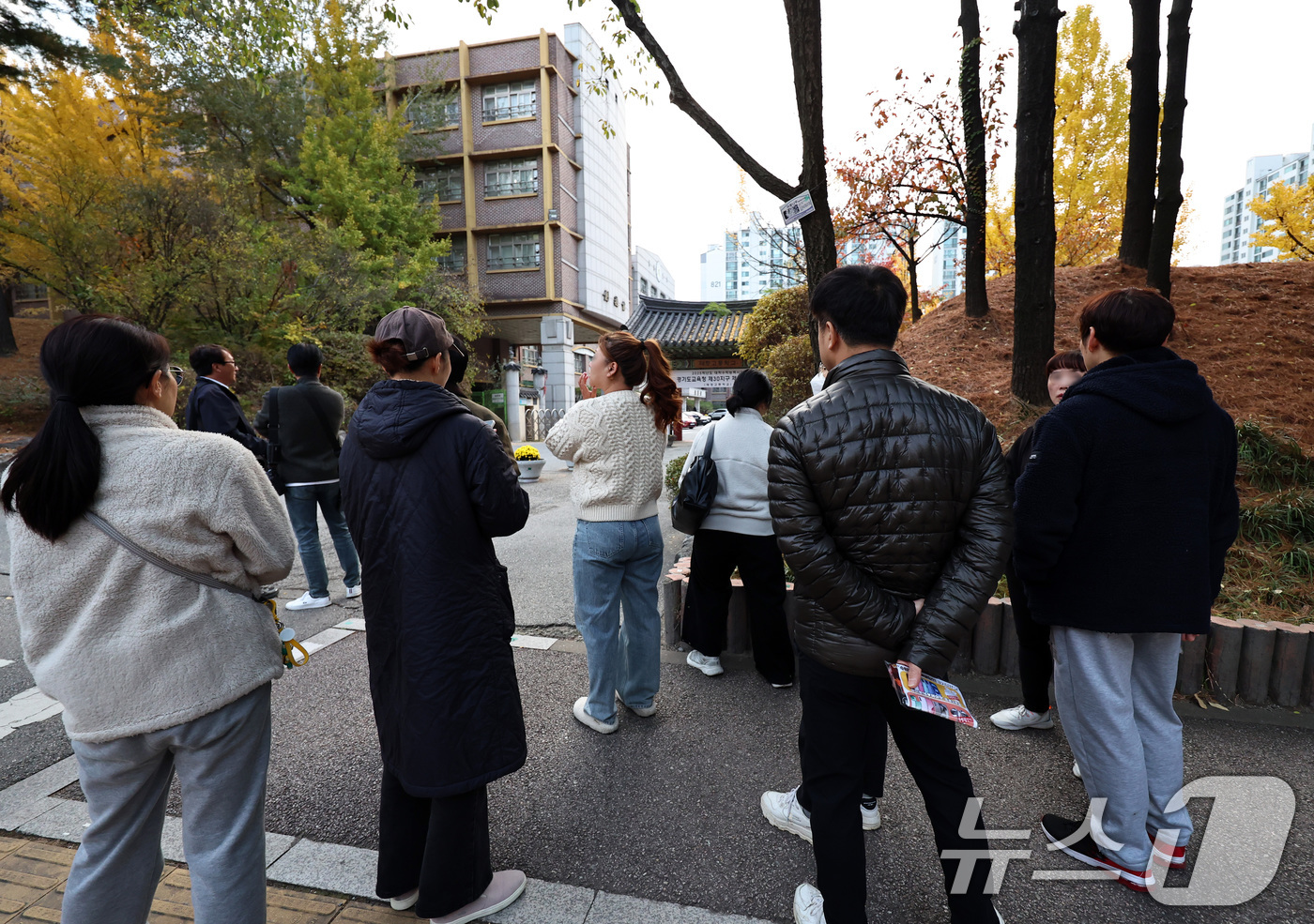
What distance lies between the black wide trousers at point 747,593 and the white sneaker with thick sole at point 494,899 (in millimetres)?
1836

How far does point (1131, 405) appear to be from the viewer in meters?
2.08

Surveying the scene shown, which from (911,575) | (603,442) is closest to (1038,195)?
(603,442)

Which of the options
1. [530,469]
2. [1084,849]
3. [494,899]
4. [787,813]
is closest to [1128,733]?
[1084,849]

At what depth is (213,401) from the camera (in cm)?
439

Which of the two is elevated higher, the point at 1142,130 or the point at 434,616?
the point at 1142,130

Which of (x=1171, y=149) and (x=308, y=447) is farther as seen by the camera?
(x=1171, y=149)

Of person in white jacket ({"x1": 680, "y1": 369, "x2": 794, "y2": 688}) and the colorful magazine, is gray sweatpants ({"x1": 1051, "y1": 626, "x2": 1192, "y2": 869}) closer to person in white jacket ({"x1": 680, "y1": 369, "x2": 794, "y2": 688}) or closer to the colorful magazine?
the colorful magazine

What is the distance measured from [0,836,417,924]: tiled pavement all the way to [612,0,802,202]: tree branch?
16.4 feet

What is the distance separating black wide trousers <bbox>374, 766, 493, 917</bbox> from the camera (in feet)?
6.47

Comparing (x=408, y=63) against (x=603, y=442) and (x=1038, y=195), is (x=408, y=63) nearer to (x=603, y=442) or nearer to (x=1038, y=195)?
(x=1038, y=195)

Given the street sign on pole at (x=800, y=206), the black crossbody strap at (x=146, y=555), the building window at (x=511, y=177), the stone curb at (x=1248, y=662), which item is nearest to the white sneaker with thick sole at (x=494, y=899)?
the black crossbody strap at (x=146, y=555)

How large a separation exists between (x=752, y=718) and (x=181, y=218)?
16000 millimetres

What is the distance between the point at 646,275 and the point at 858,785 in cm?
4954

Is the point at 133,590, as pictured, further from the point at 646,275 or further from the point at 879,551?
the point at 646,275
